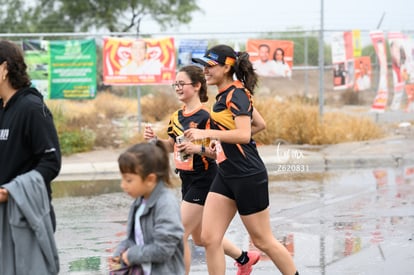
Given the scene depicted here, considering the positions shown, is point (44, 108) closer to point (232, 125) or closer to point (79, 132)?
point (232, 125)

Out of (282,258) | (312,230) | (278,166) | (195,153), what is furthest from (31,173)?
(278,166)

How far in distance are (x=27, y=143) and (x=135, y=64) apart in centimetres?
Result: 1212

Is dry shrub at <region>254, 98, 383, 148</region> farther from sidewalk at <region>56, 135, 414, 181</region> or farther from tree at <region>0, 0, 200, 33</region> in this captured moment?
tree at <region>0, 0, 200, 33</region>

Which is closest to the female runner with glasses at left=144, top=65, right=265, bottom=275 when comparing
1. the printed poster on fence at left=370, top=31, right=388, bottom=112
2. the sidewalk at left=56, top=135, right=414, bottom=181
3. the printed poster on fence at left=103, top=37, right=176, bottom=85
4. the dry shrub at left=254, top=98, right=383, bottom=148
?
the sidewalk at left=56, top=135, right=414, bottom=181

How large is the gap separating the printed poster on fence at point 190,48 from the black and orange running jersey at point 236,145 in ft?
35.3

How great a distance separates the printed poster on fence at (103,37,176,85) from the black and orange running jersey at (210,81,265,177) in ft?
34.6

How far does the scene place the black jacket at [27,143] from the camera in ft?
15.8

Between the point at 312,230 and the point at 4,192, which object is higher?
the point at 4,192

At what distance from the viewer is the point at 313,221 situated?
10.1 meters

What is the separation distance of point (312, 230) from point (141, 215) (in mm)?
5173

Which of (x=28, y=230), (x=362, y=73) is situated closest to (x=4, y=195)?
(x=28, y=230)

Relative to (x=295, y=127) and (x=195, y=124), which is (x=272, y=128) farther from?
(x=195, y=124)

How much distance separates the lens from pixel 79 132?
16.8 m

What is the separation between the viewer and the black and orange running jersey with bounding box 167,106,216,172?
6.71 meters
